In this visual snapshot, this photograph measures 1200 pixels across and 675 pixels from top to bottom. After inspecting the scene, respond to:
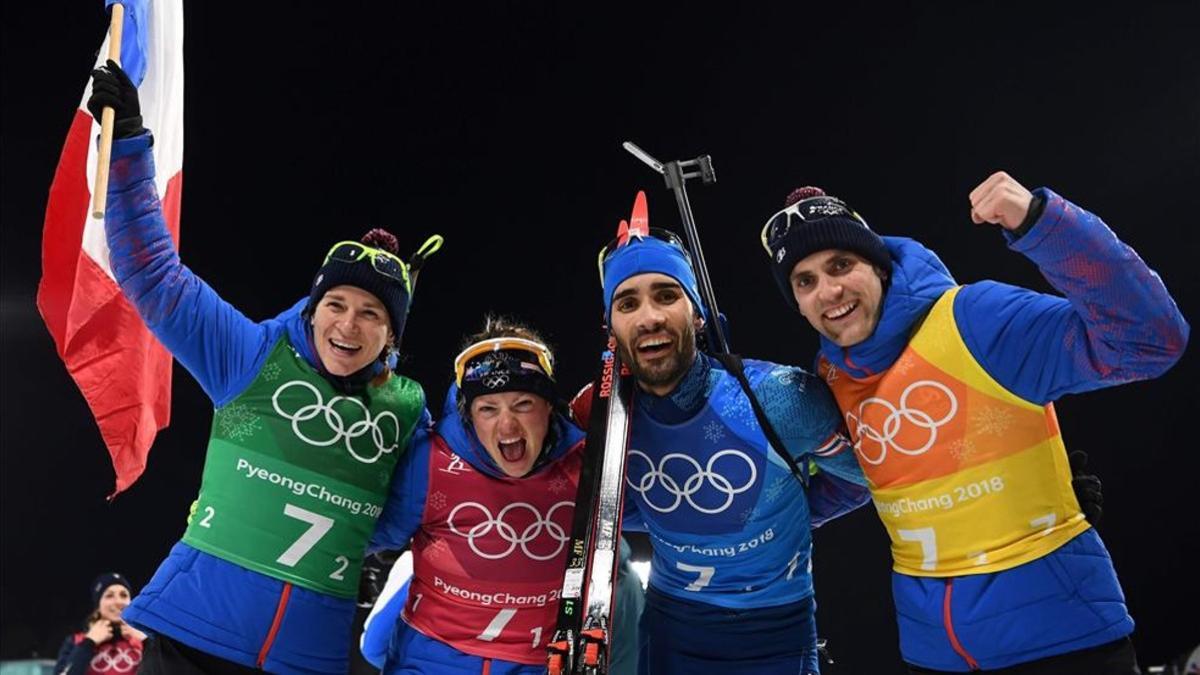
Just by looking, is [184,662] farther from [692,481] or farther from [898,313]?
[898,313]

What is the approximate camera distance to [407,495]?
304 cm

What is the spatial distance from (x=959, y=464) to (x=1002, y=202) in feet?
2.29

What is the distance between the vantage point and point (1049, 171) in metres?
11.7

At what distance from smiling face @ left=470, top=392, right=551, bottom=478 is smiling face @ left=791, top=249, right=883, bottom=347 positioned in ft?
3.17

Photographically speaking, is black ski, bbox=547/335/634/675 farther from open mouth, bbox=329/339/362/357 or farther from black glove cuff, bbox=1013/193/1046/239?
black glove cuff, bbox=1013/193/1046/239

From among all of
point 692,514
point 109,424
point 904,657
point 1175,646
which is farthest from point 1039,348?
point 1175,646

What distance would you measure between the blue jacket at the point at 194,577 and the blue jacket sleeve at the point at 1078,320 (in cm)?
212

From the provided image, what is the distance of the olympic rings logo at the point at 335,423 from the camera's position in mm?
2916

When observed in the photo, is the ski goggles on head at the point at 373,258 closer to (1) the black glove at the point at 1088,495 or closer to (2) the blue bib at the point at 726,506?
(2) the blue bib at the point at 726,506

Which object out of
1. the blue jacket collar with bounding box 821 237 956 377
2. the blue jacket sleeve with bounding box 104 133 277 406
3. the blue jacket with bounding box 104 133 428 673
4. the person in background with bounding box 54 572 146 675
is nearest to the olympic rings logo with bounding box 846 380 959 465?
the blue jacket collar with bounding box 821 237 956 377

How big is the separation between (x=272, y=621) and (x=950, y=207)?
1150 centimetres

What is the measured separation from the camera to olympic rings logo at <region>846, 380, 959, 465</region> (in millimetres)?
2314

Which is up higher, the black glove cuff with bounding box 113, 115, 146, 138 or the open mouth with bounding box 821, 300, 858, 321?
the black glove cuff with bounding box 113, 115, 146, 138

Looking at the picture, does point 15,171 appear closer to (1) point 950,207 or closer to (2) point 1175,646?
(1) point 950,207
